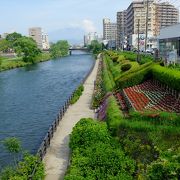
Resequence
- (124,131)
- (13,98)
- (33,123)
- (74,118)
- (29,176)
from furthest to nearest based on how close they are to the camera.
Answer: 1. (13,98)
2. (33,123)
3. (74,118)
4. (124,131)
5. (29,176)

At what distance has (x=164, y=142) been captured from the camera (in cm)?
1764

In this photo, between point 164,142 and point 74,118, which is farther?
point 74,118

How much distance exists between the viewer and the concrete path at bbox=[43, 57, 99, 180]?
19.3 m

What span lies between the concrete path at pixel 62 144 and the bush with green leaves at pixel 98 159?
1121mm

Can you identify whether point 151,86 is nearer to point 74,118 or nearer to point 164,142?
point 74,118

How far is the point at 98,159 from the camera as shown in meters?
17.5

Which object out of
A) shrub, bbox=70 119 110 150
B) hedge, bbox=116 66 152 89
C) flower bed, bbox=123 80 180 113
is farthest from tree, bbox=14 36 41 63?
shrub, bbox=70 119 110 150

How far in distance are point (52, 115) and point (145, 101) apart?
15.1 meters

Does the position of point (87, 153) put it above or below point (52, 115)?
above

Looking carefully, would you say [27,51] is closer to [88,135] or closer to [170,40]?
[170,40]

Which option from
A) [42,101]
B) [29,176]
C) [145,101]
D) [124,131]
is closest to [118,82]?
[145,101]

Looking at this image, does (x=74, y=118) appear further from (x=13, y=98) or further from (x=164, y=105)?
(x=13, y=98)

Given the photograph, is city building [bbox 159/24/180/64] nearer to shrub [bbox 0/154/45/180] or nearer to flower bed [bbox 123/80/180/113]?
flower bed [bbox 123/80/180/113]

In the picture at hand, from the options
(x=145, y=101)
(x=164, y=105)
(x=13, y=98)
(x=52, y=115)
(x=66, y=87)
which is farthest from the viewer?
(x=66, y=87)
